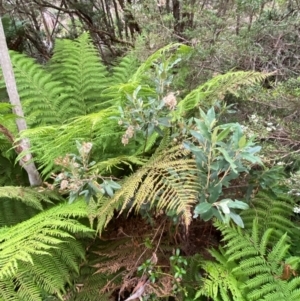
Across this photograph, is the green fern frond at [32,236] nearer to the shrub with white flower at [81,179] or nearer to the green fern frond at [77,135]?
the shrub with white flower at [81,179]

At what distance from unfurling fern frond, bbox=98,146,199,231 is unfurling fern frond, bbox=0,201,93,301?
14 centimetres

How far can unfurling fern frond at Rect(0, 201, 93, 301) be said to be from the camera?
116 centimetres

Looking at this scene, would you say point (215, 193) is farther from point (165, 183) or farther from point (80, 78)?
point (80, 78)

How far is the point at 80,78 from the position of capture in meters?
1.95

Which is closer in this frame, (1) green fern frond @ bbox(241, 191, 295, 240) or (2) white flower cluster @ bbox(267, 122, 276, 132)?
(2) white flower cluster @ bbox(267, 122, 276, 132)

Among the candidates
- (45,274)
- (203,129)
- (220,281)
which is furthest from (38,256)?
(203,129)

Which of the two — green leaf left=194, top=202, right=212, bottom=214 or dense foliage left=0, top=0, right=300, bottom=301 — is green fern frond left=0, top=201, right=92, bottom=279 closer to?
dense foliage left=0, top=0, right=300, bottom=301

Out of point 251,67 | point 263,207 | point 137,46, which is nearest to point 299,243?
point 263,207

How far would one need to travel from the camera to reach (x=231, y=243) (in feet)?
4.19

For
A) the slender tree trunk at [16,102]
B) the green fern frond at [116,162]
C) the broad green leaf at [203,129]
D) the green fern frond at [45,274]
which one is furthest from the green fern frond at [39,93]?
the broad green leaf at [203,129]

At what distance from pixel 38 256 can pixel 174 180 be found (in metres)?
0.54

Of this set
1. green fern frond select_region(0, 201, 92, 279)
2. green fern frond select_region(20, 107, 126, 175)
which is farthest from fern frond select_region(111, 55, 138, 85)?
green fern frond select_region(0, 201, 92, 279)

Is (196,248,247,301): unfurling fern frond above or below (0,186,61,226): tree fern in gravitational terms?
below

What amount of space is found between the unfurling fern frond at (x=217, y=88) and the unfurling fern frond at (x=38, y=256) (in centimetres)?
53
